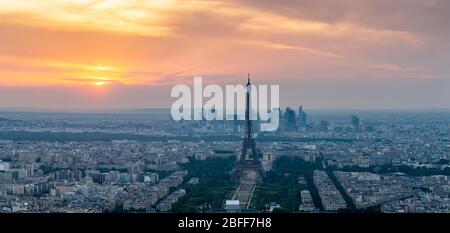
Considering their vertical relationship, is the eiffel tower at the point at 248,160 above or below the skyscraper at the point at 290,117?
below

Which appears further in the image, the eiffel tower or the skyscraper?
the eiffel tower

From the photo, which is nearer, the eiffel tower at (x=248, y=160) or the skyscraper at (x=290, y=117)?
the skyscraper at (x=290, y=117)

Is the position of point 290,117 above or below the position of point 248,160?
above

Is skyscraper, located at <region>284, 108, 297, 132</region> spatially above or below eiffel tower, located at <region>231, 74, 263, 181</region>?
above

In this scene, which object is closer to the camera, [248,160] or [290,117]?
[290,117]

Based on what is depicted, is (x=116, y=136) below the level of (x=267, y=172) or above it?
above
